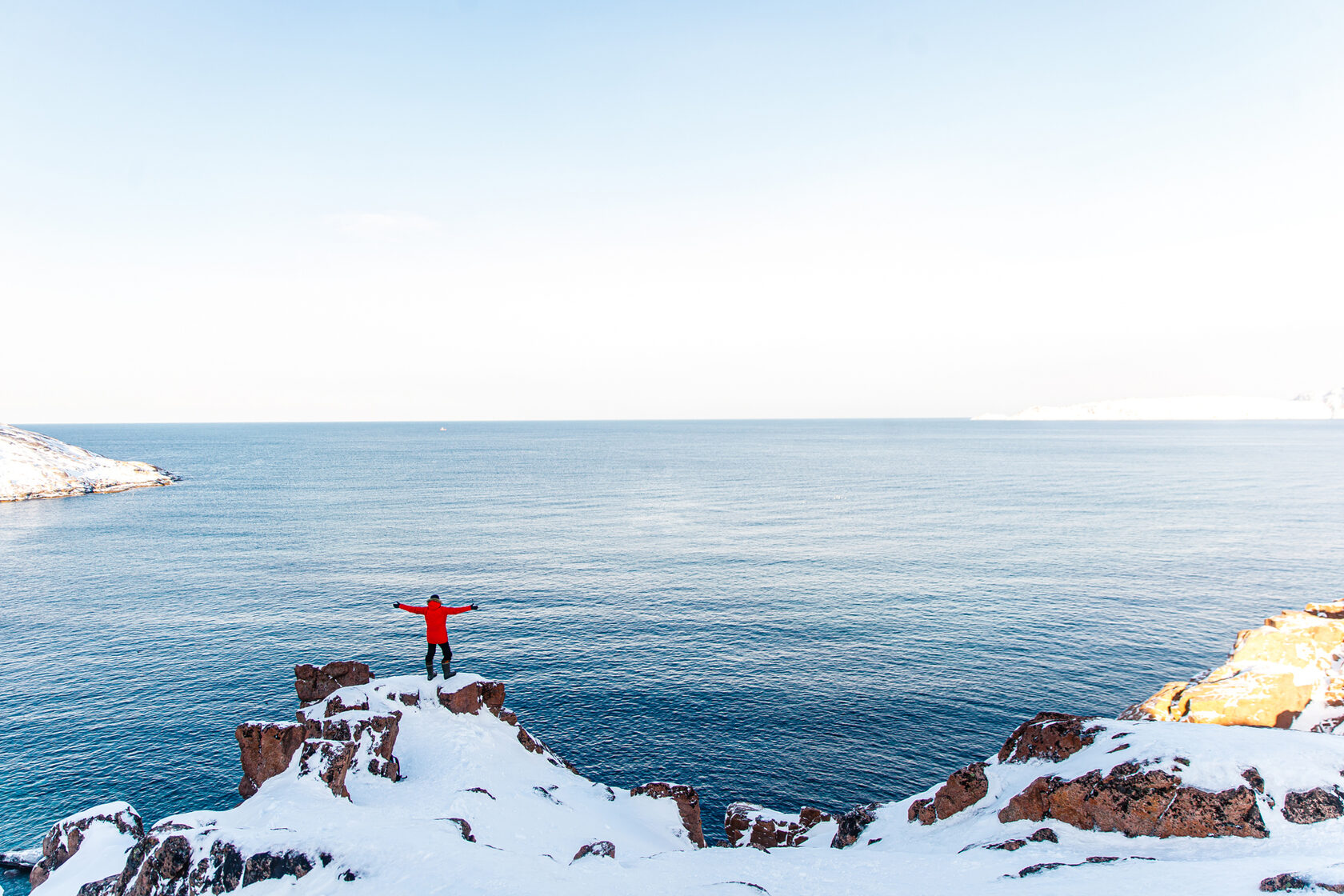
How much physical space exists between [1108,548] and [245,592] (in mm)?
90647

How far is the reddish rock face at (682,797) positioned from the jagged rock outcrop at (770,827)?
123cm

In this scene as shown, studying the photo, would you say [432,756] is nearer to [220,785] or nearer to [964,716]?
[220,785]

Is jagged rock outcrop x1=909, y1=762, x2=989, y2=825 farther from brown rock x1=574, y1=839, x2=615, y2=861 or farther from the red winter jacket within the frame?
the red winter jacket

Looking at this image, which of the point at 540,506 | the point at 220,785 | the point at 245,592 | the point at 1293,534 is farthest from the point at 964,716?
the point at 540,506

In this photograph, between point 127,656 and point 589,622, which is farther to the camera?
point 589,622

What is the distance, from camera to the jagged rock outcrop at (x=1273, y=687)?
96.9ft

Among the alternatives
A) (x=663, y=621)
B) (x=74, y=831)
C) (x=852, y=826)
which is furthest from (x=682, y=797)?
(x=663, y=621)

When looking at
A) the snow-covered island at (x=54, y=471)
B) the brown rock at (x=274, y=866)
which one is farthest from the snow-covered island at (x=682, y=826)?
the snow-covered island at (x=54, y=471)

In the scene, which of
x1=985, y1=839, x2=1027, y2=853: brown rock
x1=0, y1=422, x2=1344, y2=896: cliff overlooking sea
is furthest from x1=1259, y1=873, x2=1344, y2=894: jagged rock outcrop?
x1=985, y1=839, x2=1027, y2=853: brown rock

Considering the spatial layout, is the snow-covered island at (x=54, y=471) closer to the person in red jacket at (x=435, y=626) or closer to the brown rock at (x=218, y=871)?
the person in red jacket at (x=435, y=626)

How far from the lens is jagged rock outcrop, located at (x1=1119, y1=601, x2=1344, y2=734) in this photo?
29.5 metres

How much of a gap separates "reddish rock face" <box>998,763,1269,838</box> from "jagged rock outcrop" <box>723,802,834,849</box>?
7.75 meters

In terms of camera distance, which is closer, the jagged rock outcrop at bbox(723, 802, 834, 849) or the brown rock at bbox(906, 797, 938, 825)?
the brown rock at bbox(906, 797, 938, 825)

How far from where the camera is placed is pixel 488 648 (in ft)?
159
